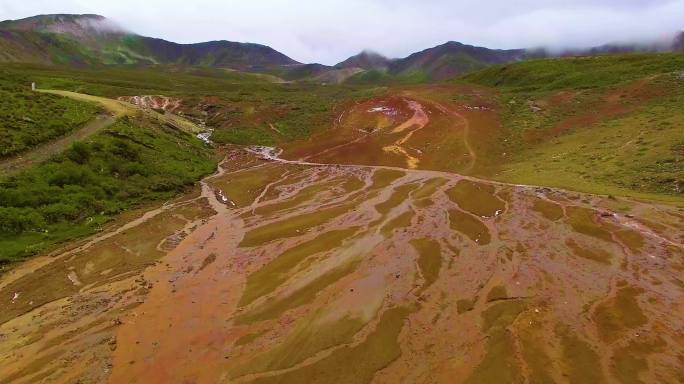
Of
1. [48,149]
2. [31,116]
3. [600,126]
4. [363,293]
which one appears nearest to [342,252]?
[363,293]

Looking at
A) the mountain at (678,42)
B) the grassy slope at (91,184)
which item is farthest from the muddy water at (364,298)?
the mountain at (678,42)

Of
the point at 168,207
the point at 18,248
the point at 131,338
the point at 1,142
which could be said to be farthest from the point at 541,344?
the point at 1,142

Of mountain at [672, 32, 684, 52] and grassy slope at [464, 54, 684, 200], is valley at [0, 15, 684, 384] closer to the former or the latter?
grassy slope at [464, 54, 684, 200]

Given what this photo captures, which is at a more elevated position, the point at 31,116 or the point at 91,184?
the point at 31,116

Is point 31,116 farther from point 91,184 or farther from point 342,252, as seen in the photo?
point 342,252

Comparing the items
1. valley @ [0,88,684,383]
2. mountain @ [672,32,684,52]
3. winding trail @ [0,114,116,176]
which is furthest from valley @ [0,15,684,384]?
mountain @ [672,32,684,52]

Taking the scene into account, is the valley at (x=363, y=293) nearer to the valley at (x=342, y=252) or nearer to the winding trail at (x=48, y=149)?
the valley at (x=342, y=252)
